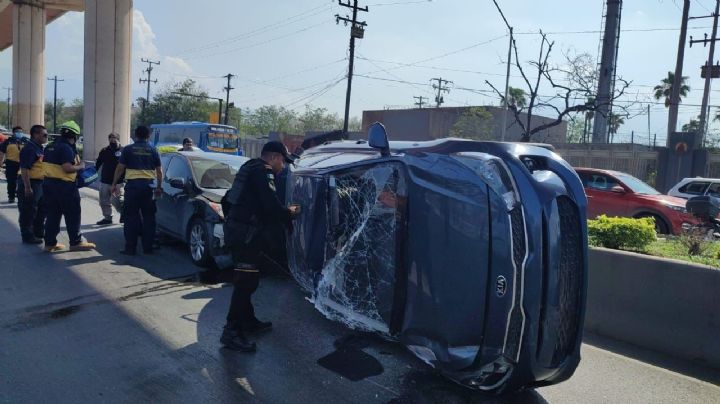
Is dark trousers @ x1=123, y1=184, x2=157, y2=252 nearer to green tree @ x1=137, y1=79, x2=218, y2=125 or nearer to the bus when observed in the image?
the bus

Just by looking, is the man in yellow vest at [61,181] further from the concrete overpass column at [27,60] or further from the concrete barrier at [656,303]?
the concrete overpass column at [27,60]

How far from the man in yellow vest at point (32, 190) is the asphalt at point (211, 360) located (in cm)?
235

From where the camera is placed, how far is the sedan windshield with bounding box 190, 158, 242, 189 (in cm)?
758

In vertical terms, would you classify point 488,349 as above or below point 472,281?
below

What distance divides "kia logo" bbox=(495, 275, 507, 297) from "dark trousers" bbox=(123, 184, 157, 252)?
5902mm

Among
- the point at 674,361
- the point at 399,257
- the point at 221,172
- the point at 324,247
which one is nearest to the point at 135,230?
the point at 221,172

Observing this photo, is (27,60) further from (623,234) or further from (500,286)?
(500,286)

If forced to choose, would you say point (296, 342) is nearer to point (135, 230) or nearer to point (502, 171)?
point (502, 171)

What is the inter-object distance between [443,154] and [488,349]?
47.5 inches

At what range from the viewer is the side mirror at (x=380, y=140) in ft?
12.8

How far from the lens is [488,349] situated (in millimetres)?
3145

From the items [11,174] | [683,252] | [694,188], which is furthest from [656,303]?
[11,174]

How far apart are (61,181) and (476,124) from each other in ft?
120

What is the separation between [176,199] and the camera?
7.66 meters
